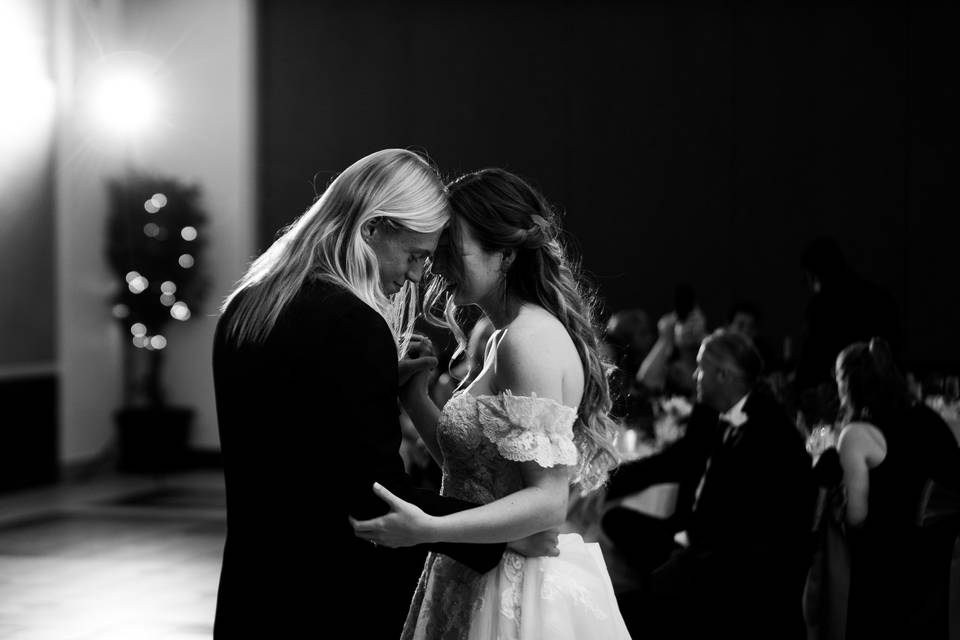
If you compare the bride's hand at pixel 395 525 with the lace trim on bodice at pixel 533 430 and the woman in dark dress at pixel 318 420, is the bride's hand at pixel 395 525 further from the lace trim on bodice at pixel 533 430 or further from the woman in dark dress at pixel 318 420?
the lace trim on bodice at pixel 533 430

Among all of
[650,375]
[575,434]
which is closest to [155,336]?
[650,375]

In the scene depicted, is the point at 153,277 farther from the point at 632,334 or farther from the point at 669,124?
the point at 632,334

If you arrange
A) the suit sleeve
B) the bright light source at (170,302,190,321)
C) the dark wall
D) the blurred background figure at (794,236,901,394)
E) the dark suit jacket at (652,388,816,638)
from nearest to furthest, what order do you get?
1. the suit sleeve
2. the dark suit jacket at (652,388,816,638)
3. the blurred background figure at (794,236,901,394)
4. the dark wall
5. the bright light source at (170,302,190,321)

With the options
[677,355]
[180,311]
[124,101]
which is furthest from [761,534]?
[124,101]

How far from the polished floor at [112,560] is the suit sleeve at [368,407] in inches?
126

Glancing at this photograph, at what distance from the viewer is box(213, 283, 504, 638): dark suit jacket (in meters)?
1.64

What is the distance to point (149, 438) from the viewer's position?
959 cm

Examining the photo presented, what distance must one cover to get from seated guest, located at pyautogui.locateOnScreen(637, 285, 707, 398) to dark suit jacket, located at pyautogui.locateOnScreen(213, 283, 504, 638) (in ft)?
13.6

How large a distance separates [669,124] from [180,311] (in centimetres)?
411

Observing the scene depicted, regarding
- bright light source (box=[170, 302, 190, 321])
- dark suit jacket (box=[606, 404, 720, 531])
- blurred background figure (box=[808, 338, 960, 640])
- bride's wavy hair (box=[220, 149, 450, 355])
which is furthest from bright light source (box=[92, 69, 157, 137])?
bride's wavy hair (box=[220, 149, 450, 355])

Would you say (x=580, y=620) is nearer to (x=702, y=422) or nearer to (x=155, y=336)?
(x=702, y=422)

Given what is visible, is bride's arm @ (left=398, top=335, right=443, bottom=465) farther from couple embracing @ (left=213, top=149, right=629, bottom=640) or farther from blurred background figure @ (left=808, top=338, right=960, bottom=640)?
blurred background figure @ (left=808, top=338, right=960, bottom=640)

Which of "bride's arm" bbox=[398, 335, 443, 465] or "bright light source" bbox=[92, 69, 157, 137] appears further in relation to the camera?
"bright light source" bbox=[92, 69, 157, 137]

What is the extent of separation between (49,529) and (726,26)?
5.84 metres
